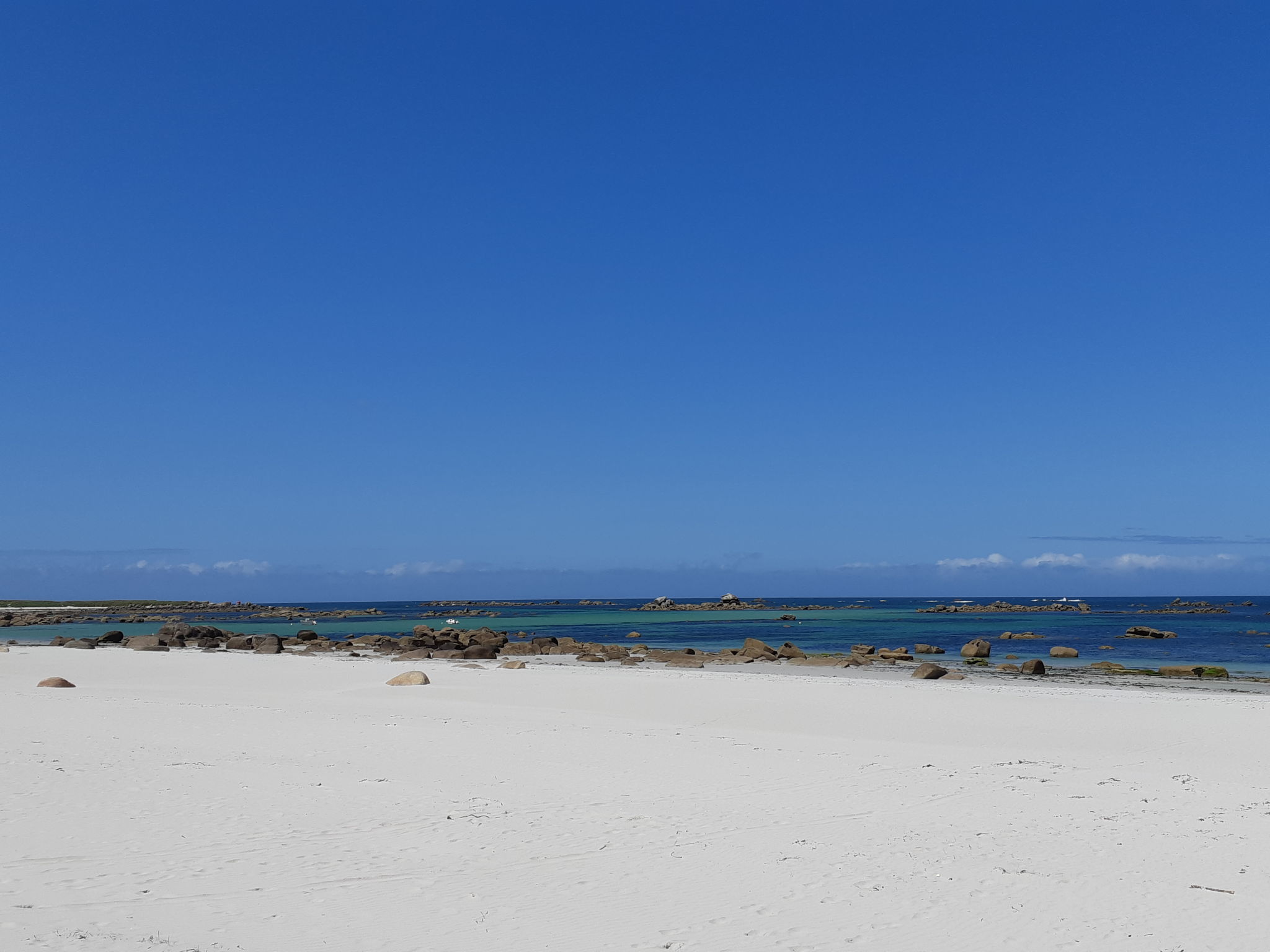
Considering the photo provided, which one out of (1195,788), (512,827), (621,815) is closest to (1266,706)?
(1195,788)

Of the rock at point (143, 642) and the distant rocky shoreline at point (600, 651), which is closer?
the distant rocky shoreline at point (600, 651)

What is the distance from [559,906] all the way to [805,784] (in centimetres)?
684

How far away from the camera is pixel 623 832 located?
35.5 feet

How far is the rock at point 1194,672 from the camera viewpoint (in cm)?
3553

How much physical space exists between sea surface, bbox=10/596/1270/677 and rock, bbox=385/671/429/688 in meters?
28.9

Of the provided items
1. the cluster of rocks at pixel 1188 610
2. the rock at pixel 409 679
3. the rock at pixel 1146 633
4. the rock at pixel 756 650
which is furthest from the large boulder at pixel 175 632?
the cluster of rocks at pixel 1188 610

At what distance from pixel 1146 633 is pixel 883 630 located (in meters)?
20.9

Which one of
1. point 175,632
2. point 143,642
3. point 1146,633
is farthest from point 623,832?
point 1146,633

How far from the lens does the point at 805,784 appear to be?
14.0m

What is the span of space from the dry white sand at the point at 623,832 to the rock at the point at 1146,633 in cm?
4296

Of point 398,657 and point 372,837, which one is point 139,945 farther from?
point 398,657

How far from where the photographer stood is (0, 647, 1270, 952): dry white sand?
24.9 ft

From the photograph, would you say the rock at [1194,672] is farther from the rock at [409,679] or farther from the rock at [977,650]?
the rock at [409,679]

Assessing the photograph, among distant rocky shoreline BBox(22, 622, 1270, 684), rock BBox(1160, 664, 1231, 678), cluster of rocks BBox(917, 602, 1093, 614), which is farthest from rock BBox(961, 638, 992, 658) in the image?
cluster of rocks BBox(917, 602, 1093, 614)
